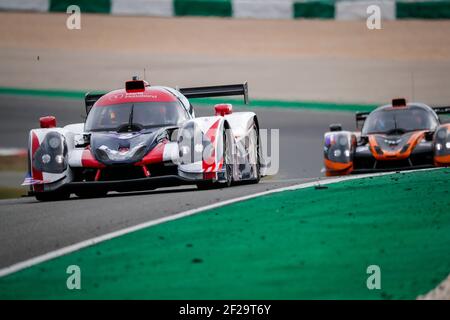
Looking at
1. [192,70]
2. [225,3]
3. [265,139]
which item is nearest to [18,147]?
[265,139]

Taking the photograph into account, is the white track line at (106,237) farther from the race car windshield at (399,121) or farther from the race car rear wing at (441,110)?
the race car rear wing at (441,110)

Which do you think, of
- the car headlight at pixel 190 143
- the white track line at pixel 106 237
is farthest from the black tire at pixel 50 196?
the white track line at pixel 106 237

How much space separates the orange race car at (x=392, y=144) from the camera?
44.4ft

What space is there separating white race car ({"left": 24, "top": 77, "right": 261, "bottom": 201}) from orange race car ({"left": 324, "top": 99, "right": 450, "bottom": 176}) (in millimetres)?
2619

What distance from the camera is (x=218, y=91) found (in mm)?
13242

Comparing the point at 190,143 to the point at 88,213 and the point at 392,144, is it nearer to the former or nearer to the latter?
the point at 88,213

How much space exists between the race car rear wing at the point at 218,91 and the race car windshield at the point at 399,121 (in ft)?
7.89

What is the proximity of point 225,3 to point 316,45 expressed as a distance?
108 inches

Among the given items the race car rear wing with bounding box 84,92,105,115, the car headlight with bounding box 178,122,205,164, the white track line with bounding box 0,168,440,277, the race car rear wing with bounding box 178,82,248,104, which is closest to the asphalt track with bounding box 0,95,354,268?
the white track line with bounding box 0,168,440,277

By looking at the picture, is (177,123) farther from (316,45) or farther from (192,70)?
(316,45)

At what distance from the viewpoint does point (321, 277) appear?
5.84m

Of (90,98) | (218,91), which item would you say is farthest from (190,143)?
(90,98)
